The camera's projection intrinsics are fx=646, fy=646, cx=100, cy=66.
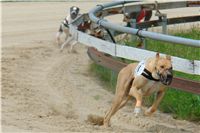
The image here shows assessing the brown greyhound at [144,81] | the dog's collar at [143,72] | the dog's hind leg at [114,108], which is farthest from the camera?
the dog's hind leg at [114,108]

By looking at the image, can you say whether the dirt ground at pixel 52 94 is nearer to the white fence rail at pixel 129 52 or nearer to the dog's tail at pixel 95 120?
the dog's tail at pixel 95 120

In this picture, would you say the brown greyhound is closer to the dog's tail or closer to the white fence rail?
the dog's tail

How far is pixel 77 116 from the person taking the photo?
24.9 ft

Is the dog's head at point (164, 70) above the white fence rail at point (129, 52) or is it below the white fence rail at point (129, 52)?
above

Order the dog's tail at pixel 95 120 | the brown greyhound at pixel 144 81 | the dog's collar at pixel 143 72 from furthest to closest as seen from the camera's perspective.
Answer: the dog's tail at pixel 95 120, the dog's collar at pixel 143 72, the brown greyhound at pixel 144 81

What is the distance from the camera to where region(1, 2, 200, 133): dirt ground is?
22.7ft

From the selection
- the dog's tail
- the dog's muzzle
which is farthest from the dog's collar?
the dog's tail

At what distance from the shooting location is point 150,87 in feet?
21.6

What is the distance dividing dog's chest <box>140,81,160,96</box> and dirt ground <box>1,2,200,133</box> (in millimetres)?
509

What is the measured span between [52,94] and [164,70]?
2681 mm

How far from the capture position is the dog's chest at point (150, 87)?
21.5ft

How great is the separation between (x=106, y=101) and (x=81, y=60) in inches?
128

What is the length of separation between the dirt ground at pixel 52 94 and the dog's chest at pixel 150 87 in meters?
0.51

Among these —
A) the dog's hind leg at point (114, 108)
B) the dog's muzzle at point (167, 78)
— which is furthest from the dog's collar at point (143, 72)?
the dog's hind leg at point (114, 108)
